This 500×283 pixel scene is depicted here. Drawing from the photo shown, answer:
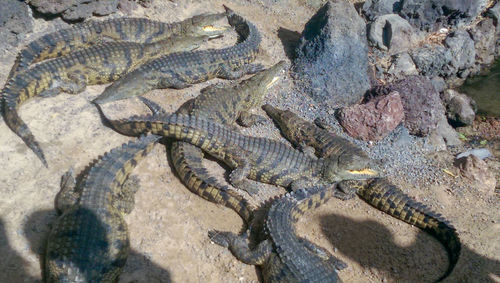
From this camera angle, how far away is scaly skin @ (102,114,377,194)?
16.7 feet

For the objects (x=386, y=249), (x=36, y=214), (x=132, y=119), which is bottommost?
(x=36, y=214)

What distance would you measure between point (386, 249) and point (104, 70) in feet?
14.7

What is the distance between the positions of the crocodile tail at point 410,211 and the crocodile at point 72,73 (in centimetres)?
382

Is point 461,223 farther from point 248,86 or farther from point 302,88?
point 248,86

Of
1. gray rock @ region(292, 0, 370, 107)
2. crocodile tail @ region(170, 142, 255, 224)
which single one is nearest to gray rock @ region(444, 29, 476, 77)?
gray rock @ region(292, 0, 370, 107)

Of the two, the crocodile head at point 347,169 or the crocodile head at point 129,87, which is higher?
the crocodile head at point 347,169

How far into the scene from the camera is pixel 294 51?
24.4ft

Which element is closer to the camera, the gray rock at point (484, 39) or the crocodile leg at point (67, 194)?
the crocodile leg at point (67, 194)

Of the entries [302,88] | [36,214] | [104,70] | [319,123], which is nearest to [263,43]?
[302,88]

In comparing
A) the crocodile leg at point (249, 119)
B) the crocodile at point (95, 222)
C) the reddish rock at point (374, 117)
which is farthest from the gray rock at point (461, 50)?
the crocodile at point (95, 222)

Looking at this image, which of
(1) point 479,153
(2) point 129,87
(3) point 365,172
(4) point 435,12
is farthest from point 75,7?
(1) point 479,153

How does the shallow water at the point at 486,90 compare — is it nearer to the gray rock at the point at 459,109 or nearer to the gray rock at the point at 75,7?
the gray rock at the point at 459,109

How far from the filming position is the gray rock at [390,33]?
25.4 ft

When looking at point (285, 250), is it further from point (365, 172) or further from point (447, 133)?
point (447, 133)
